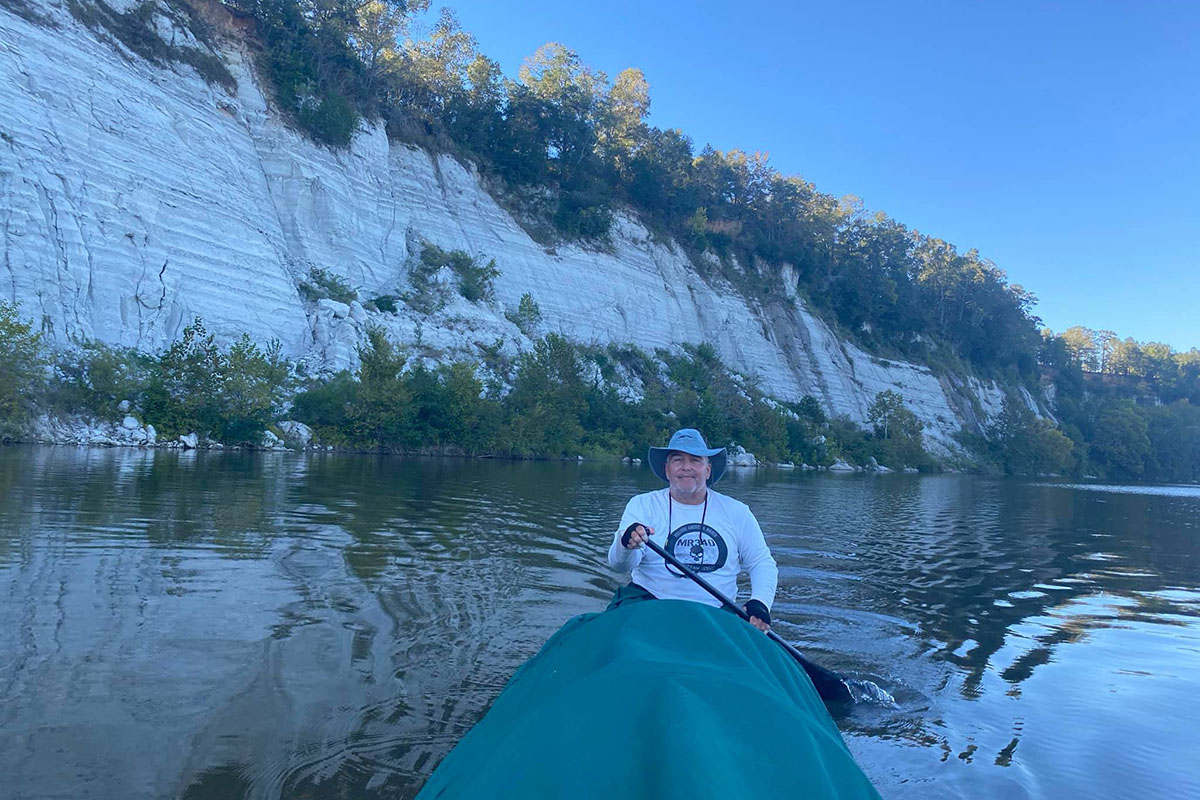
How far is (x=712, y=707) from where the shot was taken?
5.84ft

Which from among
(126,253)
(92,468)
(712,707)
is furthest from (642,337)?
(712,707)

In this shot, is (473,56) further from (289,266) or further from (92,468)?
(92,468)

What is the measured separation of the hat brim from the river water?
1401 millimetres

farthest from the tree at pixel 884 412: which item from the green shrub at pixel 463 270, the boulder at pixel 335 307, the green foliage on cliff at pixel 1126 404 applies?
the boulder at pixel 335 307

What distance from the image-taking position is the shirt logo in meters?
4.31

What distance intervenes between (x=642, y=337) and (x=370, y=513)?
Answer: 3140cm

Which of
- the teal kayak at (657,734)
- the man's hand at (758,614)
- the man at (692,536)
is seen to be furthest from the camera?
the man at (692,536)

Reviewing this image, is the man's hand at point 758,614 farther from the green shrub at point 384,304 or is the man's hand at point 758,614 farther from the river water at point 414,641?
the green shrub at point 384,304

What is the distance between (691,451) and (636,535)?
23.7 inches

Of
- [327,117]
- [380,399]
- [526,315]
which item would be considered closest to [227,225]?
[380,399]

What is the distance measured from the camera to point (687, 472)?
431 centimetres

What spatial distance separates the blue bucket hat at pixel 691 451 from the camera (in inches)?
167

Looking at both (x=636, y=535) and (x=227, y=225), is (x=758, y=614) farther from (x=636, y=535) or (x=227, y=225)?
(x=227, y=225)

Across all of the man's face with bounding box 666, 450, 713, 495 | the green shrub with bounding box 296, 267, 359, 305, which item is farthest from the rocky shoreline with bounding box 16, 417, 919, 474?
the man's face with bounding box 666, 450, 713, 495
